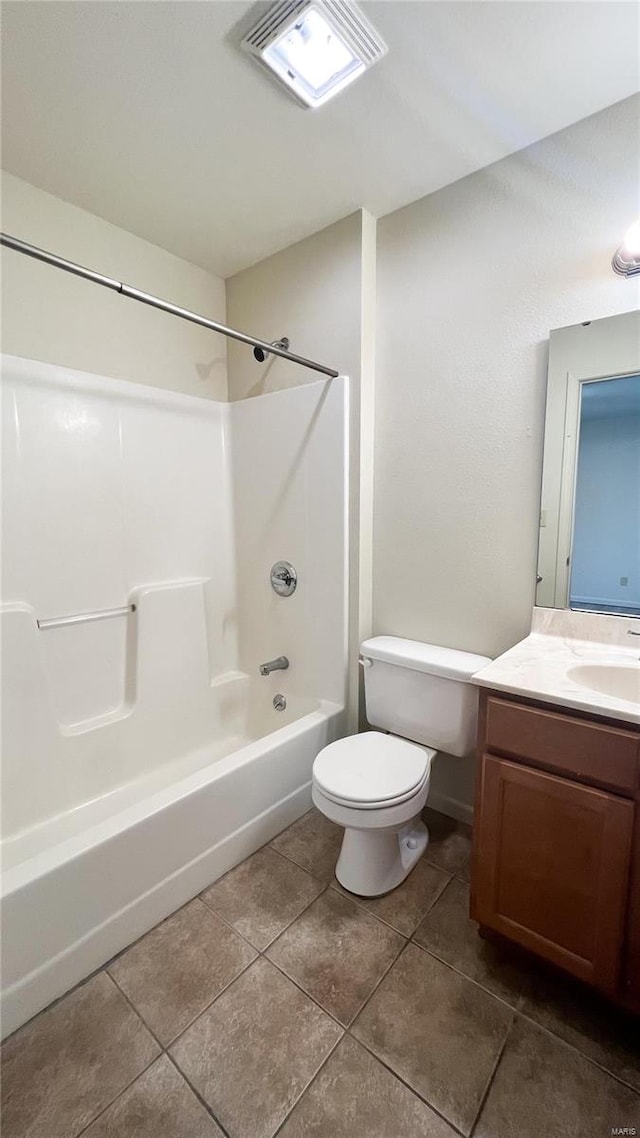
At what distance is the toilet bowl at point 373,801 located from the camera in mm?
1280

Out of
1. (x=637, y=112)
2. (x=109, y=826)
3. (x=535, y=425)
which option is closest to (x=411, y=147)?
(x=637, y=112)

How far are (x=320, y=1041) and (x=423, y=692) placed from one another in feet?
3.08

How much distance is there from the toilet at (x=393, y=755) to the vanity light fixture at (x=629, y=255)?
1.24 m

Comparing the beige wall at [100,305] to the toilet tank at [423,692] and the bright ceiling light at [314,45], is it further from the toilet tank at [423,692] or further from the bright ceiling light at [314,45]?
the toilet tank at [423,692]

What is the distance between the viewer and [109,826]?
1213mm

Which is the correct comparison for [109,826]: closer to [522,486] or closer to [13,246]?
[13,246]

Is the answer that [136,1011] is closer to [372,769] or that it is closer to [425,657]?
[372,769]

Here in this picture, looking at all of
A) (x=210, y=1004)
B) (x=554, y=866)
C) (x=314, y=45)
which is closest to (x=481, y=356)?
(x=314, y=45)

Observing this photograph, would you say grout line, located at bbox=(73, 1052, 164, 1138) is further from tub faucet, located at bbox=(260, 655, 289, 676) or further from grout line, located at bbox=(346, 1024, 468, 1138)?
tub faucet, located at bbox=(260, 655, 289, 676)

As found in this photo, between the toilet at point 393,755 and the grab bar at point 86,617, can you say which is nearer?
the toilet at point 393,755

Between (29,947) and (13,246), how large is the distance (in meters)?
1.63

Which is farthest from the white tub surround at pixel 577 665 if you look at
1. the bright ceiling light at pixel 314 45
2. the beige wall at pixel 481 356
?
the bright ceiling light at pixel 314 45

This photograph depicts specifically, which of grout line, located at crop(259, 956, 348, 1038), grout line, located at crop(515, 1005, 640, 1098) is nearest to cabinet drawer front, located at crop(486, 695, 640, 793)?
grout line, located at crop(515, 1005, 640, 1098)

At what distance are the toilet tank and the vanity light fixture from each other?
1242mm
